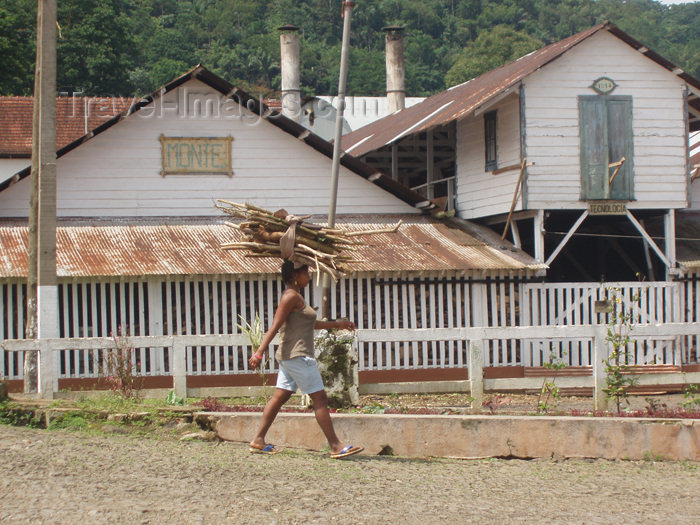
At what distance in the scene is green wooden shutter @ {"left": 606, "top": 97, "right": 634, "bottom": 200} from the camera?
18344mm

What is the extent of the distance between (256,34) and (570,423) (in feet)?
217

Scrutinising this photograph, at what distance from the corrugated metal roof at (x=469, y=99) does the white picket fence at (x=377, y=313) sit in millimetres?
3475

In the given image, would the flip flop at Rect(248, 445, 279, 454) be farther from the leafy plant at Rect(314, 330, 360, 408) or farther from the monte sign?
the monte sign

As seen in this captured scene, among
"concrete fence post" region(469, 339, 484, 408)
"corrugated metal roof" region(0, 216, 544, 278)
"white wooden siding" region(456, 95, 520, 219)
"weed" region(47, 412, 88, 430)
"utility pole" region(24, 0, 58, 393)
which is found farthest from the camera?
"white wooden siding" region(456, 95, 520, 219)

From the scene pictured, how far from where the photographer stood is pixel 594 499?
778cm

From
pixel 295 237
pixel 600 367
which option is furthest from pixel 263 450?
pixel 600 367

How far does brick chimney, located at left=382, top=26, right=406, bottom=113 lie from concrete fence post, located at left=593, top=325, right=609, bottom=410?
2180 centimetres

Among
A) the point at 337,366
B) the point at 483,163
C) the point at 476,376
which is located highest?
the point at 483,163

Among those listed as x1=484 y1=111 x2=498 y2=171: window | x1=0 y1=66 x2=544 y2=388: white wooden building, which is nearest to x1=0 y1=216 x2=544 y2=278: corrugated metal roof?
x1=0 y1=66 x2=544 y2=388: white wooden building

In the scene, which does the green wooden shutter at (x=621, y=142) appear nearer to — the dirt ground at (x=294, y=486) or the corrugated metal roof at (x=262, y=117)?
the corrugated metal roof at (x=262, y=117)

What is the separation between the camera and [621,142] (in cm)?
1836

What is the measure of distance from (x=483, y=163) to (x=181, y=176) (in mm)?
5927

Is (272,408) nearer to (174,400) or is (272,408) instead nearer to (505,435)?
(505,435)

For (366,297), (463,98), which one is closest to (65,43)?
(463,98)
